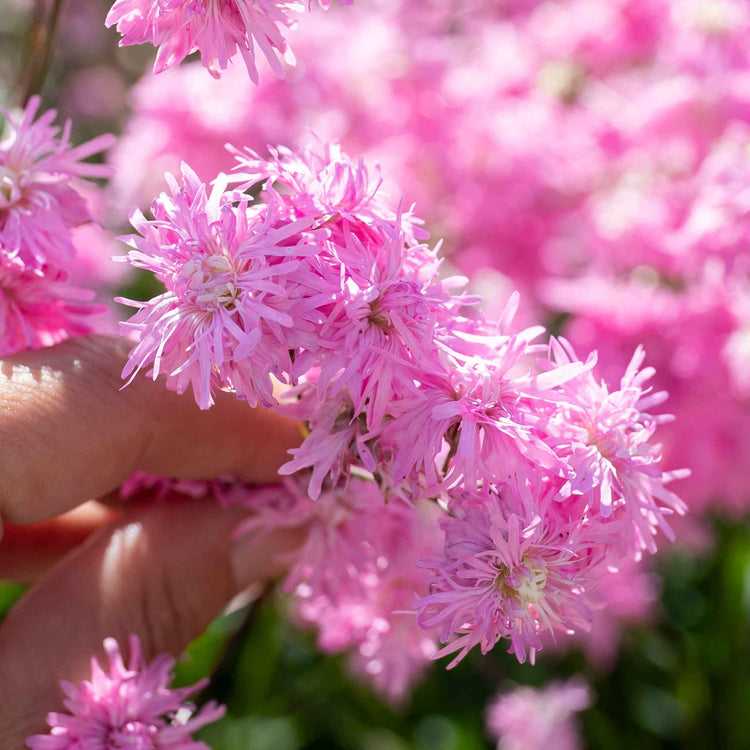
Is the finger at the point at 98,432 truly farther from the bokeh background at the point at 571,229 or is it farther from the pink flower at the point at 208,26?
the bokeh background at the point at 571,229

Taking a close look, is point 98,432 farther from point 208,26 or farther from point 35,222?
point 208,26

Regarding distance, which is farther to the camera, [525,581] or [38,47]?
[38,47]

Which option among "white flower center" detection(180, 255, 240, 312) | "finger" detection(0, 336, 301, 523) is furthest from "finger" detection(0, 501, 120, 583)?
"white flower center" detection(180, 255, 240, 312)

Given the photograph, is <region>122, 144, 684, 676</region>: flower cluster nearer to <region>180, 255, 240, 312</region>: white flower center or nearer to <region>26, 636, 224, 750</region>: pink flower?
<region>180, 255, 240, 312</region>: white flower center

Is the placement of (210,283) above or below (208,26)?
below

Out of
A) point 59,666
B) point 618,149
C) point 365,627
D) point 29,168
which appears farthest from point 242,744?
point 618,149

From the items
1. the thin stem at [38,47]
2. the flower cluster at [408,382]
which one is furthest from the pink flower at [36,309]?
the thin stem at [38,47]

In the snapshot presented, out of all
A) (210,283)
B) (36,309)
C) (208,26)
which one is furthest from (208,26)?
(36,309)
